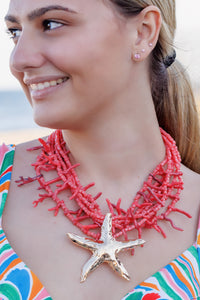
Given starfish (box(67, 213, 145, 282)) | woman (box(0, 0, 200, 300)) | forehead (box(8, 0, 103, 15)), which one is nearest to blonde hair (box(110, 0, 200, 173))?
woman (box(0, 0, 200, 300))

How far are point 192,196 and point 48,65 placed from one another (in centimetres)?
68

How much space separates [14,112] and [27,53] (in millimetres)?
6859

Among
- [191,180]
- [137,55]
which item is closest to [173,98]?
[191,180]

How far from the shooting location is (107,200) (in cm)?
168

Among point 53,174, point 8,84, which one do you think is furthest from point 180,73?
point 8,84

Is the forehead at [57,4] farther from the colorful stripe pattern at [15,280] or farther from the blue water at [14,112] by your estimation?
the blue water at [14,112]

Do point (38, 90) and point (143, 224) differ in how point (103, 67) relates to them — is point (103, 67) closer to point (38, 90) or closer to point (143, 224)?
point (38, 90)

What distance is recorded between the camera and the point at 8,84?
10.6 m

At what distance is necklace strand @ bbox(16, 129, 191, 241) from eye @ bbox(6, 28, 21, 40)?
1.21ft

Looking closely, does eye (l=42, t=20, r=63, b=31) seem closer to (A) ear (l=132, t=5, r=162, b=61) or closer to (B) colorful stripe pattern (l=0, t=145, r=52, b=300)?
(A) ear (l=132, t=5, r=162, b=61)

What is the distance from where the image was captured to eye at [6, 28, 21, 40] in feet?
5.49

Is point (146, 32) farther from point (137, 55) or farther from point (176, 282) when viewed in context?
point (176, 282)

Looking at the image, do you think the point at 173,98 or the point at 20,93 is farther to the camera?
the point at 20,93

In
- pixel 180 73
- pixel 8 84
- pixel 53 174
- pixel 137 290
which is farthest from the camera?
pixel 8 84
